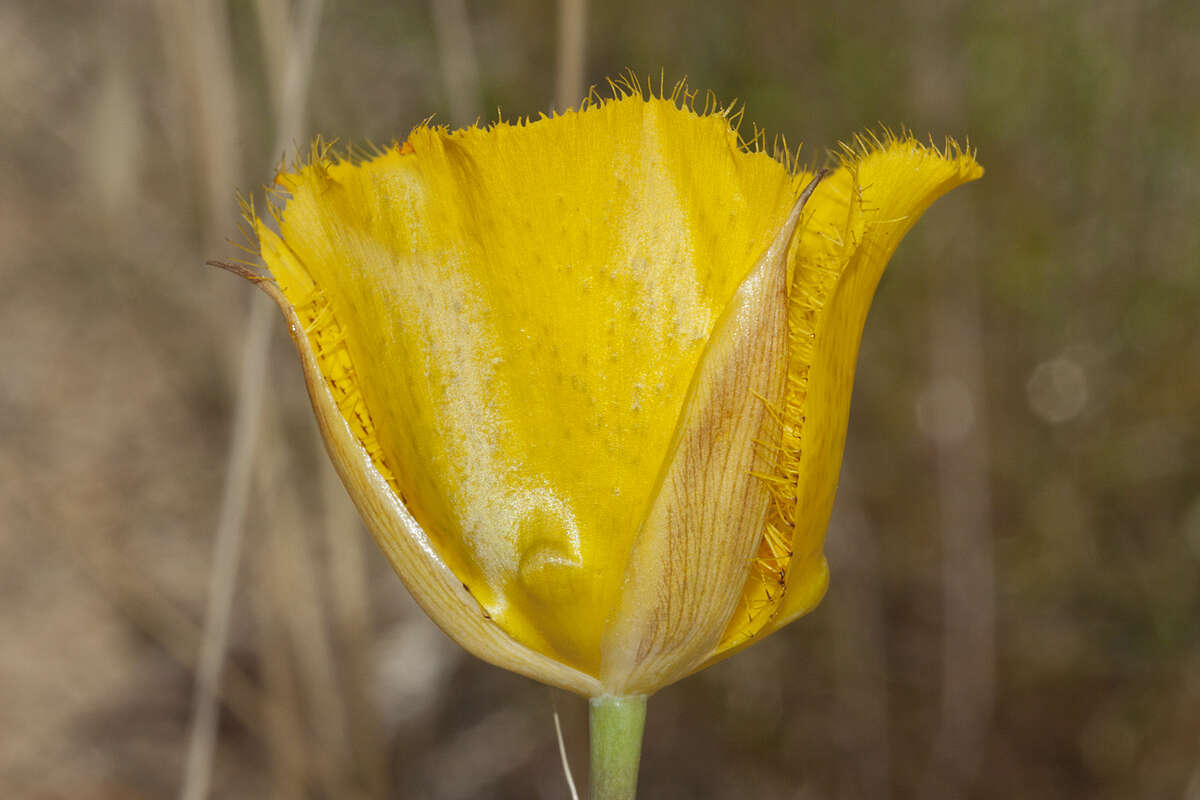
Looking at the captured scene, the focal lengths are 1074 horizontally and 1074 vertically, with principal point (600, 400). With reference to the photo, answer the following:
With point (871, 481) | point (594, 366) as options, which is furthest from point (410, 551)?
point (871, 481)

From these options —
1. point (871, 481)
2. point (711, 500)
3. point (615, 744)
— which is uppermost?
point (711, 500)

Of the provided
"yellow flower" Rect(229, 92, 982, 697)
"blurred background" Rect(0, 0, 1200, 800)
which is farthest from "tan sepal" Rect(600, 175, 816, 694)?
"blurred background" Rect(0, 0, 1200, 800)

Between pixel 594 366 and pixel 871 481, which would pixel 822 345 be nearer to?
pixel 594 366

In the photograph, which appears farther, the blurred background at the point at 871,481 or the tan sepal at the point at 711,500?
the blurred background at the point at 871,481

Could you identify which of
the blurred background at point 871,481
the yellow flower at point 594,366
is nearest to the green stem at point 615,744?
the yellow flower at point 594,366

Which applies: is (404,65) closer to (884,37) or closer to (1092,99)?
(884,37)

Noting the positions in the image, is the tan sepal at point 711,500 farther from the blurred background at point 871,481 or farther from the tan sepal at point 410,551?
the blurred background at point 871,481
